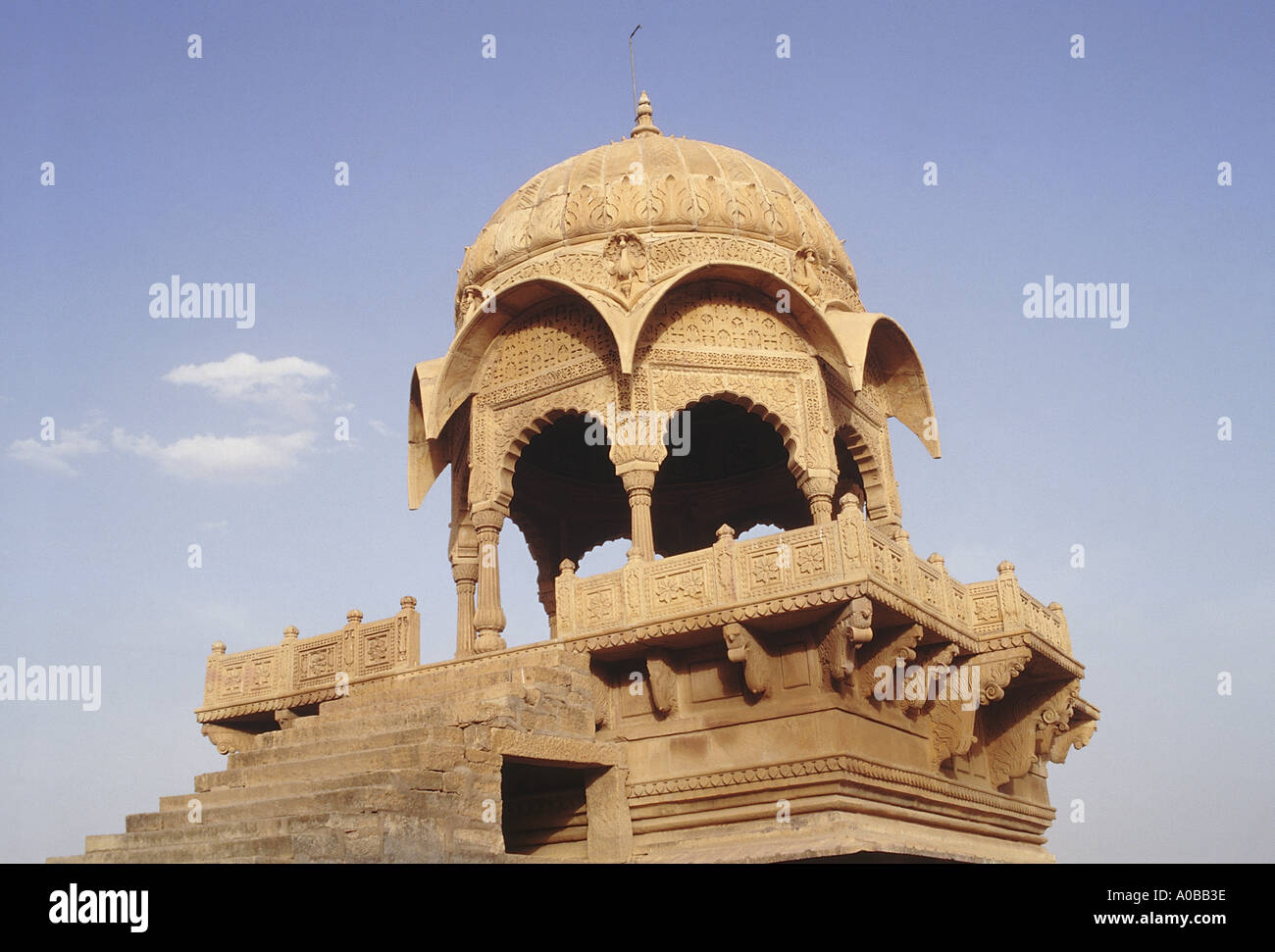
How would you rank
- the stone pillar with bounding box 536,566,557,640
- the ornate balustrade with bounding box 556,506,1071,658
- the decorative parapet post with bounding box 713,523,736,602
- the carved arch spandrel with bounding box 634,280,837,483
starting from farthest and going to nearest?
1. the stone pillar with bounding box 536,566,557,640
2. the carved arch spandrel with bounding box 634,280,837,483
3. the decorative parapet post with bounding box 713,523,736,602
4. the ornate balustrade with bounding box 556,506,1071,658

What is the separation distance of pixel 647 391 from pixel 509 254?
321 centimetres

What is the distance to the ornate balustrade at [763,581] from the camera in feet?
39.2

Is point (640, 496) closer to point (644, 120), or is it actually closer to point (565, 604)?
point (565, 604)

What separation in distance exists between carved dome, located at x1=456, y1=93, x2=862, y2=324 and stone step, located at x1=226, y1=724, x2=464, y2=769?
20.8 ft

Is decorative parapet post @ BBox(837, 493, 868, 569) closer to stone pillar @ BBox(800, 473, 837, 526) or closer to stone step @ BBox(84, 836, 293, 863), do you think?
stone pillar @ BBox(800, 473, 837, 526)

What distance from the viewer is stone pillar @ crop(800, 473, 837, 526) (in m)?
14.0

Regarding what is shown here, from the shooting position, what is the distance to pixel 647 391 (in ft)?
A: 47.1

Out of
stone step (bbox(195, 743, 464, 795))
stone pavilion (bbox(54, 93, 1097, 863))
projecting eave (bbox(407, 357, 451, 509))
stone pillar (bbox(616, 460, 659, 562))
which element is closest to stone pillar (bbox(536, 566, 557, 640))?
stone pavilion (bbox(54, 93, 1097, 863))

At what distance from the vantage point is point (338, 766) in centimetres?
1110
